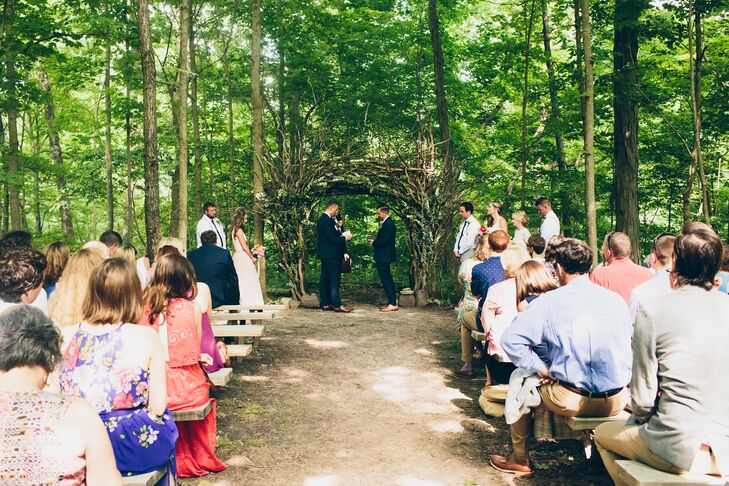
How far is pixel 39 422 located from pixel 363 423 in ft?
12.2

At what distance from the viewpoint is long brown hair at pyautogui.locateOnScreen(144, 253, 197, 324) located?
416 cm

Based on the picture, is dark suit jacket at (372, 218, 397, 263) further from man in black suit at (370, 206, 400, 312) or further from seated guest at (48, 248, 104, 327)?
seated guest at (48, 248, 104, 327)

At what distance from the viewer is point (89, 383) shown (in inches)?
118

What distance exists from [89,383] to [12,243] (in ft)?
9.71

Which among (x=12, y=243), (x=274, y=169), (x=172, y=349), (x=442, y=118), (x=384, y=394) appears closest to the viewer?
(x=172, y=349)

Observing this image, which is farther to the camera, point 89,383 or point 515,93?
point 515,93

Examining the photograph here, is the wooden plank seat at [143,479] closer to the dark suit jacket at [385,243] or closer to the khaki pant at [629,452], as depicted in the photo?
the khaki pant at [629,452]

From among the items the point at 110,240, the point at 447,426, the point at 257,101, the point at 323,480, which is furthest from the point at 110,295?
the point at 257,101

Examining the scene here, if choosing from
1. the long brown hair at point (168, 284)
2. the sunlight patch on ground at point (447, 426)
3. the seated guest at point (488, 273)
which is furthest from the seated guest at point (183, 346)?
the seated guest at point (488, 273)

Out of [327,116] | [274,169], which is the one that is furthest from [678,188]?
[274,169]

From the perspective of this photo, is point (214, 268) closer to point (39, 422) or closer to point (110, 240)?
point (110, 240)

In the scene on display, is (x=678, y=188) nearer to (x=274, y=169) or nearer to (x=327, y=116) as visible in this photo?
(x=327, y=116)

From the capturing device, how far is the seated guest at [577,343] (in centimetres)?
373

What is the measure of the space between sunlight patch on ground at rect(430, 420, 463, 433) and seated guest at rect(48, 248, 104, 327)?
3.20 metres
